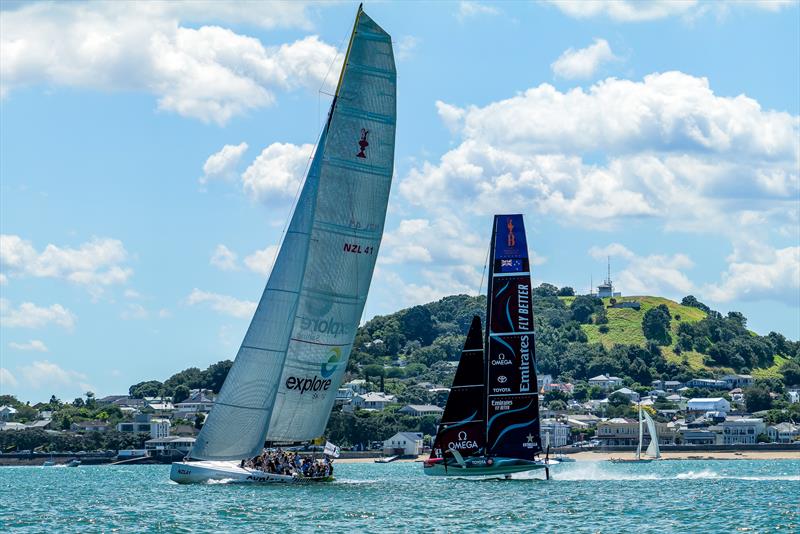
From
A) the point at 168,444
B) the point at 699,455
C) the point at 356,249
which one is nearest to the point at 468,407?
the point at 356,249

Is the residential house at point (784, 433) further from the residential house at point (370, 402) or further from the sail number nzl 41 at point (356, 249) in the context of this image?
the sail number nzl 41 at point (356, 249)

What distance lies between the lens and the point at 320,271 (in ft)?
161

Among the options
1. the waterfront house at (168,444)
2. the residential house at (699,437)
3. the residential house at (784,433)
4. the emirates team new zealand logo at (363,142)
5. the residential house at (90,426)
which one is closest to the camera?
the emirates team new zealand logo at (363,142)

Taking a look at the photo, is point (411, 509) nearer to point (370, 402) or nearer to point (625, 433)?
point (625, 433)

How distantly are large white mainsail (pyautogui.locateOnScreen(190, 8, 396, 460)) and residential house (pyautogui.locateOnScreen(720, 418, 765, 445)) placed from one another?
131 m

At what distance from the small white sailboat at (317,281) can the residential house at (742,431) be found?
131 meters

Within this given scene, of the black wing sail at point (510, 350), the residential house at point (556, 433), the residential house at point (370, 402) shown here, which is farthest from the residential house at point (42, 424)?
the black wing sail at point (510, 350)

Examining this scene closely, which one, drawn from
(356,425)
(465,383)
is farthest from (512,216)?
(356,425)

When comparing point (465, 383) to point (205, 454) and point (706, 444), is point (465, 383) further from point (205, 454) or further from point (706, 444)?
point (706, 444)

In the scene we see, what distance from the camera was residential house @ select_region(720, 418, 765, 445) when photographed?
174 m

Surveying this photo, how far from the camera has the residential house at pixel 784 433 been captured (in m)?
172

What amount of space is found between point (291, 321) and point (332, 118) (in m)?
6.85

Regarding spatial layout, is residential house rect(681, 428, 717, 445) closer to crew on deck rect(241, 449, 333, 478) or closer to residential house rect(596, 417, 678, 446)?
residential house rect(596, 417, 678, 446)

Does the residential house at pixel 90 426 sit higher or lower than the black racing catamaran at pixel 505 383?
higher
